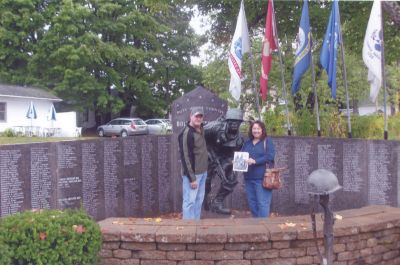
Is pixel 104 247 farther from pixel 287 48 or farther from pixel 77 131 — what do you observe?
pixel 77 131

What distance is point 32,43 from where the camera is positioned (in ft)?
111

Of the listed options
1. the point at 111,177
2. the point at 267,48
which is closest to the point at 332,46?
the point at 267,48

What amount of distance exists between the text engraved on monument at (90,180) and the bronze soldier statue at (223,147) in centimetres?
183

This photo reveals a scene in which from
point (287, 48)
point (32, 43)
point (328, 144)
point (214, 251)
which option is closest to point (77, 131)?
point (32, 43)

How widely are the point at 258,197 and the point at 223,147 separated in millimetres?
1180

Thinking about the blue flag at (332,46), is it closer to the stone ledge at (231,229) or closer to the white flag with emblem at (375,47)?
the white flag with emblem at (375,47)

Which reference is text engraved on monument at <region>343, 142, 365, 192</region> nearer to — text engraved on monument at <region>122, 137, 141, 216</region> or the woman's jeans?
the woman's jeans

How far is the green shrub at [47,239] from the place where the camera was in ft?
14.4

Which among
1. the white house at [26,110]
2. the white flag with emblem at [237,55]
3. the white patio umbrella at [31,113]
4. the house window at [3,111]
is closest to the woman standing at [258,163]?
the white flag with emblem at [237,55]

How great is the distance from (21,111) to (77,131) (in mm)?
4314

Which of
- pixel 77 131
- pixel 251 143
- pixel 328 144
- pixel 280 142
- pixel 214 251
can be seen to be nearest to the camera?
pixel 214 251

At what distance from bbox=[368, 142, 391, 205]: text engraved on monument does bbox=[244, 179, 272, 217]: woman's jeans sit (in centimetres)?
189

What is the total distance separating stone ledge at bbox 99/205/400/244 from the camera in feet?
17.6

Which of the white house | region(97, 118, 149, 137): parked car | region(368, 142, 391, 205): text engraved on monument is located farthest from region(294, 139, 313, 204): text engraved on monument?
region(97, 118, 149, 137): parked car
